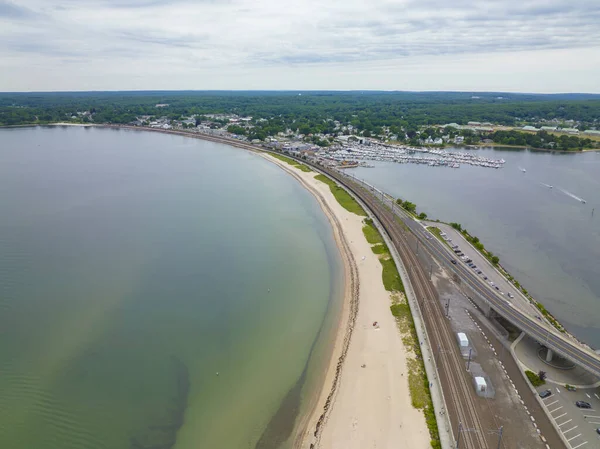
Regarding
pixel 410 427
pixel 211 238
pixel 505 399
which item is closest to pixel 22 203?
pixel 211 238

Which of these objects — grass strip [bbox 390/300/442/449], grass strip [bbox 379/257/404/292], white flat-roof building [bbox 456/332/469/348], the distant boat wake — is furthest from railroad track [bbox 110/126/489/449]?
the distant boat wake

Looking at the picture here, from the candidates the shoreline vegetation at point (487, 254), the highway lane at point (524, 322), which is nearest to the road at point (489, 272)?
the shoreline vegetation at point (487, 254)

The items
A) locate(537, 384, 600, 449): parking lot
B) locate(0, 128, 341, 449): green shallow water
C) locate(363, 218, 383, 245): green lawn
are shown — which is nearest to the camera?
locate(537, 384, 600, 449): parking lot

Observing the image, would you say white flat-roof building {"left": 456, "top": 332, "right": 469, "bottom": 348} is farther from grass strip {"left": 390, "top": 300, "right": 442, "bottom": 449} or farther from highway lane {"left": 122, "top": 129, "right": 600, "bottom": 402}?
highway lane {"left": 122, "top": 129, "right": 600, "bottom": 402}

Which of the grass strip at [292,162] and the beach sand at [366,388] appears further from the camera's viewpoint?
the grass strip at [292,162]

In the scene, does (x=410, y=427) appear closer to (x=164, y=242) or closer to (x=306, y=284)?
(x=306, y=284)

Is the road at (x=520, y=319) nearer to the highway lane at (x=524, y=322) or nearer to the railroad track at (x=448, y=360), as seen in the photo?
the highway lane at (x=524, y=322)
